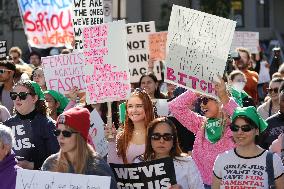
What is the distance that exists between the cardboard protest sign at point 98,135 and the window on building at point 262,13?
2938 centimetres

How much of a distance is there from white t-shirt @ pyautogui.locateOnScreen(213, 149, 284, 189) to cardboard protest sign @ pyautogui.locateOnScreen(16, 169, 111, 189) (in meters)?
0.99

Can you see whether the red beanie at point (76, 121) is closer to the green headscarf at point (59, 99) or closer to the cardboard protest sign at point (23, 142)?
the cardboard protest sign at point (23, 142)

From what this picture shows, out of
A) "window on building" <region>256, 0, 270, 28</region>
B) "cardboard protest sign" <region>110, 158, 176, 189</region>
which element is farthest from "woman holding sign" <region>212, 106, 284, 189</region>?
"window on building" <region>256, 0, 270, 28</region>

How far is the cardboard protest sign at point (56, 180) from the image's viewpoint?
5.59m

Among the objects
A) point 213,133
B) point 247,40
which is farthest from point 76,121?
point 247,40

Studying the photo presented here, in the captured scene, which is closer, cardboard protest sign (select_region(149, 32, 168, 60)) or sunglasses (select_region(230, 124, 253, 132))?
sunglasses (select_region(230, 124, 253, 132))

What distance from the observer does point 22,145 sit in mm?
7160

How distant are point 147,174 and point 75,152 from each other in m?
0.55

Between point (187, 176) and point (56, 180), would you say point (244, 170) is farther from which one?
point (56, 180)

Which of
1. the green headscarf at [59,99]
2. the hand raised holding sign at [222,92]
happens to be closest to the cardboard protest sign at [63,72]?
the green headscarf at [59,99]

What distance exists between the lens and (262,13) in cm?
3691

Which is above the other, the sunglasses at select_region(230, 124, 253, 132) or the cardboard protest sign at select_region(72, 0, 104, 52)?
the cardboard protest sign at select_region(72, 0, 104, 52)

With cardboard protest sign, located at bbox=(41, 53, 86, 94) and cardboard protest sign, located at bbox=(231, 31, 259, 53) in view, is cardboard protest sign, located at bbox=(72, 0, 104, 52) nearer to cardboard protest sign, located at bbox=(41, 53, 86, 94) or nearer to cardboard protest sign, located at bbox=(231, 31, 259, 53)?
cardboard protest sign, located at bbox=(41, 53, 86, 94)

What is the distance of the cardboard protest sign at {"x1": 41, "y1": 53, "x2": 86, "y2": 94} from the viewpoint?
1000 cm
